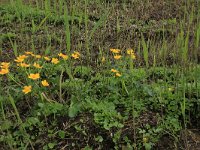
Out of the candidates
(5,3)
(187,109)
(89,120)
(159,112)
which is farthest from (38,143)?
(5,3)

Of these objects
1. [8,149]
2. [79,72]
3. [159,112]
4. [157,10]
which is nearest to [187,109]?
[159,112]

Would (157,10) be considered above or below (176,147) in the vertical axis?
above

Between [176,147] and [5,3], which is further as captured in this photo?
[5,3]

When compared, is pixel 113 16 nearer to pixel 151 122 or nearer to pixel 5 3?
pixel 5 3

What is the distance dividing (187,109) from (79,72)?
0.83 m

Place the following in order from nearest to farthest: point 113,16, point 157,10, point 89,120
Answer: point 89,120
point 113,16
point 157,10

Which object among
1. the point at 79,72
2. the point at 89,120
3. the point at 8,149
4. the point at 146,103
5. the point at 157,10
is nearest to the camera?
the point at 8,149

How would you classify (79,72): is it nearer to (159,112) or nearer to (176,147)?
(159,112)

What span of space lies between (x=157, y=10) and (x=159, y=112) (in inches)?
98.6

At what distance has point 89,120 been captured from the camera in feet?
6.84

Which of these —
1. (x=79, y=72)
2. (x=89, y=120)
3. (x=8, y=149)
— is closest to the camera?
(x=8, y=149)

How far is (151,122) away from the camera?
83.6 inches

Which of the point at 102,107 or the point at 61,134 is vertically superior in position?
the point at 102,107

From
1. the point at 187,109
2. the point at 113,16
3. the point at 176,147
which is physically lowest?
the point at 176,147
